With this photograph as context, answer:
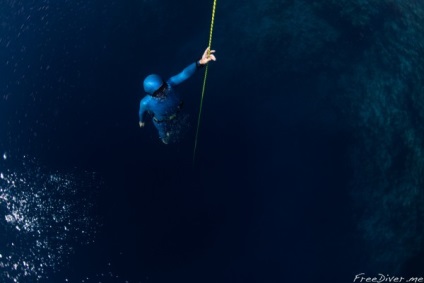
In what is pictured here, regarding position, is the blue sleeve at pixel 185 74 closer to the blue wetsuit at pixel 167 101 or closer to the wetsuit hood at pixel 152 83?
the blue wetsuit at pixel 167 101

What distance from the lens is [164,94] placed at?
7699 mm

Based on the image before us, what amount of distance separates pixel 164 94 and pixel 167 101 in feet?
0.73

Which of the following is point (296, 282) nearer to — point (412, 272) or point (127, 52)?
point (412, 272)

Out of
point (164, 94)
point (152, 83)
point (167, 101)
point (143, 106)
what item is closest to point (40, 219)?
point (143, 106)

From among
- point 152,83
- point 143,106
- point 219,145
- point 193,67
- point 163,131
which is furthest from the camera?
point 219,145


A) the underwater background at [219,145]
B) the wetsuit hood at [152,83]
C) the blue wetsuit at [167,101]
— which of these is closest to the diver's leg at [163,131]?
the blue wetsuit at [167,101]

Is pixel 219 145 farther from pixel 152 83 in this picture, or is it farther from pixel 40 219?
pixel 40 219

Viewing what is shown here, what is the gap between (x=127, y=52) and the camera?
37.9 feet

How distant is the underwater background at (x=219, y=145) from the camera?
9133mm

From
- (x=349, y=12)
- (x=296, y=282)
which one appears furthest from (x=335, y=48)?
(x=296, y=282)

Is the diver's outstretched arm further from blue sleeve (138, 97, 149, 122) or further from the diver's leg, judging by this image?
the diver's leg

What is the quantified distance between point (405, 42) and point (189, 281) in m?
9.86

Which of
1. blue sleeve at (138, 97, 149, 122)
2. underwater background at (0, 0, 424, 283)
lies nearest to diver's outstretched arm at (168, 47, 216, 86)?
blue sleeve at (138, 97, 149, 122)

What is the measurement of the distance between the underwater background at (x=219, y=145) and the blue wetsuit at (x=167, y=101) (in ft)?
7.82
